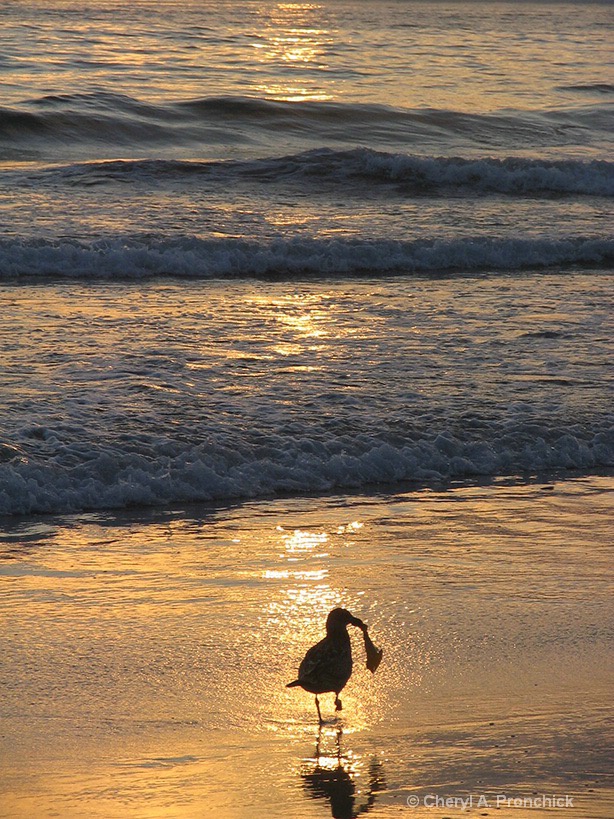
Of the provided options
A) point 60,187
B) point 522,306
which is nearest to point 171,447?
point 522,306

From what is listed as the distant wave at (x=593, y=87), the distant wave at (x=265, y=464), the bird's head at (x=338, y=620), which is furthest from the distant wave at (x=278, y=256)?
the distant wave at (x=593, y=87)

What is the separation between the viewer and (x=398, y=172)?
17.5m

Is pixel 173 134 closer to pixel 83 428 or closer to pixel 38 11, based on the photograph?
pixel 83 428

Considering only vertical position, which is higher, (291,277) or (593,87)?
(593,87)

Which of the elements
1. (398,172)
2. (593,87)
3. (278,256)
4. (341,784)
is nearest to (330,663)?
(341,784)

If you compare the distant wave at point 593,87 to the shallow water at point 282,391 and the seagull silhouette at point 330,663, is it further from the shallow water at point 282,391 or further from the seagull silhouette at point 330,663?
the seagull silhouette at point 330,663

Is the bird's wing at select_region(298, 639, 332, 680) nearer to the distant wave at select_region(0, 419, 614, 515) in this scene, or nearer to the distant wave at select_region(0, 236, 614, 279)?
the distant wave at select_region(0, 419, 614, 515)

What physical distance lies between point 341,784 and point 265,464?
3.40m

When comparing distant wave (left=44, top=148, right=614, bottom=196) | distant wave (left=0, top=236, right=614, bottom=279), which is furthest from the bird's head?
distant wave (left=44, top=148, right=614, bottom=196)

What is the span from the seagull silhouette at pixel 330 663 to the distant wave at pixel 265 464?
2759 millimetres

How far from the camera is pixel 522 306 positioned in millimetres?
10828

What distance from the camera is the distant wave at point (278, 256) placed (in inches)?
468

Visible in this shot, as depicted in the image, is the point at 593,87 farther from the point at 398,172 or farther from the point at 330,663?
the point at 330,663

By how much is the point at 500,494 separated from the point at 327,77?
814 inches
